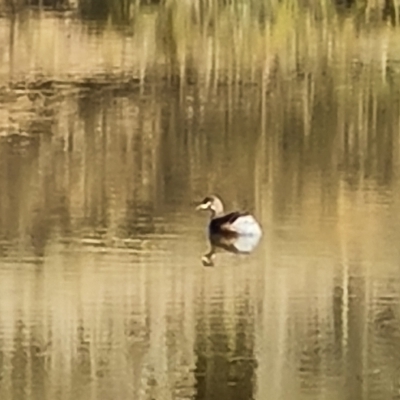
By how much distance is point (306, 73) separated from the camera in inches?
156

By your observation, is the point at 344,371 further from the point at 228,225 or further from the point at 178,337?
the point at 228,225

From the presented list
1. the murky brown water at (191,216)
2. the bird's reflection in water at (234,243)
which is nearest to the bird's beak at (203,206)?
the murky brown water at (191,216)

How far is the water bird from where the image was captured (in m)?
3.12

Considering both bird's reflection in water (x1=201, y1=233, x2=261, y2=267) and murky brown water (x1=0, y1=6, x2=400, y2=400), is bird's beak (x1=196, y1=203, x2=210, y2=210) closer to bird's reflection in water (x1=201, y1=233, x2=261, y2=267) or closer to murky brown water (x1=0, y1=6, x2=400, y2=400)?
murky brown water (x1=0, y1=6, x2=400, y2=400)

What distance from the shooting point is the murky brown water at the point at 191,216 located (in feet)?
8.27

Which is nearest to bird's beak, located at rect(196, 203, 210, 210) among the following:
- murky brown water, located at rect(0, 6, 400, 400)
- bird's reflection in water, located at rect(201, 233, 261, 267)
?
murky brown water, located at rect(0, 6, 400, 400)

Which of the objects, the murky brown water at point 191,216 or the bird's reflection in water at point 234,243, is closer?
the murky brown water at point 191,216

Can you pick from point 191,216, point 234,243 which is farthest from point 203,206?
point 234,243

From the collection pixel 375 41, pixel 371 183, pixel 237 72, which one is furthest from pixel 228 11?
pixel 371 183

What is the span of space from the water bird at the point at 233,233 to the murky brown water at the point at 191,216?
35mm

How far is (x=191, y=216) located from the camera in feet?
10.9

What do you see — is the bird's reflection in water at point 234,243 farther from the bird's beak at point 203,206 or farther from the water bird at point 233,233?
the bird's beak at point 203,206

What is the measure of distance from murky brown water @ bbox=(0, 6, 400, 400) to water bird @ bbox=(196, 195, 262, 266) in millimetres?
35

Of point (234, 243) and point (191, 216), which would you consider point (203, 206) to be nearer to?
point (191, 216)
